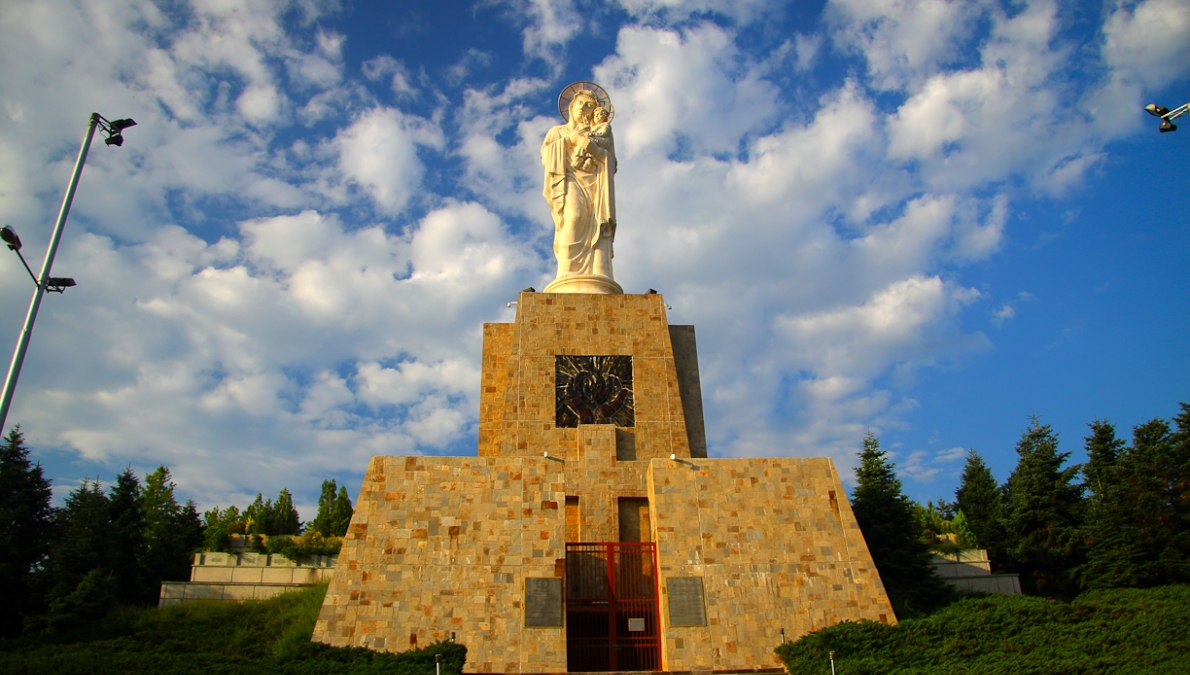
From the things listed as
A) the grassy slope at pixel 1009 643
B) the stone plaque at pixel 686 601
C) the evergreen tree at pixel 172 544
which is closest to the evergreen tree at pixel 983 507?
the grassy slope at pixel 1009 643

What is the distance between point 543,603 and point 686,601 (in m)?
2.35

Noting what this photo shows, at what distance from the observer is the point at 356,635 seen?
12.7 meters

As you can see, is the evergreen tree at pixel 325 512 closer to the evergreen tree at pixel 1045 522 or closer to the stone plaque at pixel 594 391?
the stone plaque at pixel 594 391

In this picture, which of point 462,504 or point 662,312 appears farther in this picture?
point 662,312

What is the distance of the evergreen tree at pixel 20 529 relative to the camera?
50.6 ft

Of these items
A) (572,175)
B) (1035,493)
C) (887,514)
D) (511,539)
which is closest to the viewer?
(511,539)

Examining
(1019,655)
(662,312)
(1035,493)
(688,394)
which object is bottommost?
(1019,655)

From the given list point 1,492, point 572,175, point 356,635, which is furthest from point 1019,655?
point 1,492

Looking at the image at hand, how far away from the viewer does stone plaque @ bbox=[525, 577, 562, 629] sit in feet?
42.2

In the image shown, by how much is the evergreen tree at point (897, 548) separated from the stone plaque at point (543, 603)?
677 cm

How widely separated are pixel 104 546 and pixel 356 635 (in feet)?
25.5

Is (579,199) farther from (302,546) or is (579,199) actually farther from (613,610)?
(613,610)

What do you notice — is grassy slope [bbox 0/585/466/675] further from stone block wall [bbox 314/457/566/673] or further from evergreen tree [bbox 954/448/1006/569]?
evergreen tree [bbox 954/448/1006/569]

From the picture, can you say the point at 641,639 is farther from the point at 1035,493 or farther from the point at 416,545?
→ the point at 1035,493
